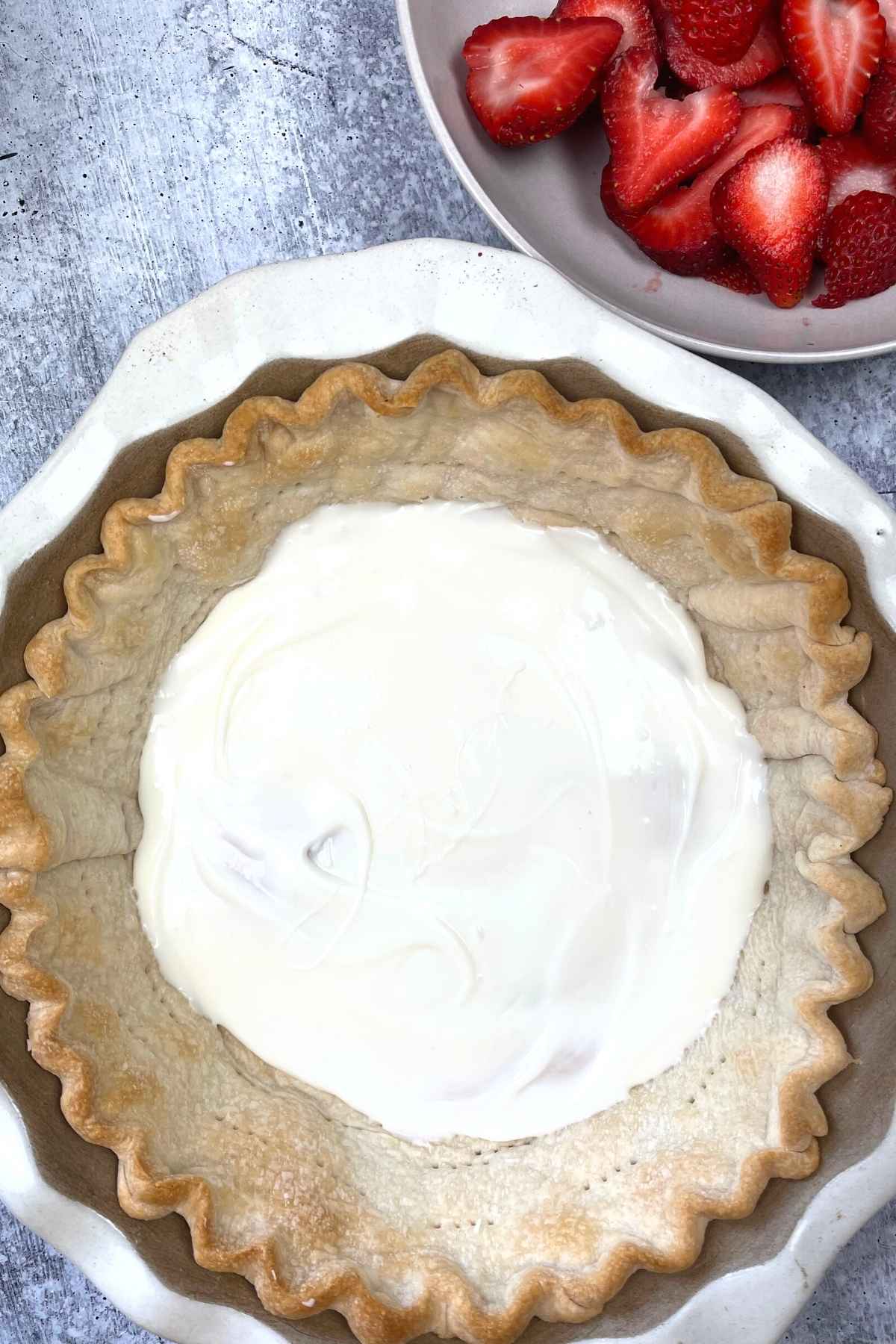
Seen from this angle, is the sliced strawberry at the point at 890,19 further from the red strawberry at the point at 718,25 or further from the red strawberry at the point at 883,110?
the red strawberry at the point at 718,25

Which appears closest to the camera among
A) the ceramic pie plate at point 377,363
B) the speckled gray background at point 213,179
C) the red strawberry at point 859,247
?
the ceramic pie plate at point 377,363

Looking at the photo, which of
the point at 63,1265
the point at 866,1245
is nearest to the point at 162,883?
the point at 63,1265

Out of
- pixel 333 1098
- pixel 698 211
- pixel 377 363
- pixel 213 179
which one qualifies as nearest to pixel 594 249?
pixel 698 211

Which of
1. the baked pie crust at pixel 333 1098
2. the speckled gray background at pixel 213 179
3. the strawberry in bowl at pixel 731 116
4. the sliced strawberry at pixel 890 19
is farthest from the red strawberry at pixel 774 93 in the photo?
the baked pie crust at pixel 333 1098

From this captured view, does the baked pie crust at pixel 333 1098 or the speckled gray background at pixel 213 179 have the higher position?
the speckled gray background at pixel 213 179

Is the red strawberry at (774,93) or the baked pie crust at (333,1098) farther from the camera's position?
the red strawberry at (774,93)

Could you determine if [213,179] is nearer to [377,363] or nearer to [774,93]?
[377,363]

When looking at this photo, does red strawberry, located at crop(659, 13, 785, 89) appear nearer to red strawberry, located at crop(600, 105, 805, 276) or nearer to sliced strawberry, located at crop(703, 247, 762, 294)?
red strawberry, located at crop(600, 105, 805, 276)
